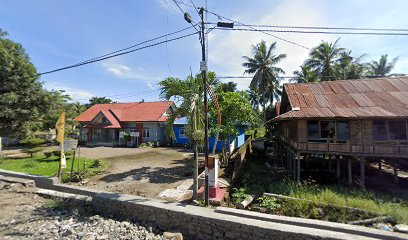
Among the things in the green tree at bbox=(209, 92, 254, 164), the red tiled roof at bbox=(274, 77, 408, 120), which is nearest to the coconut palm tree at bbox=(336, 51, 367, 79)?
the red tiled roof at bbox=(274, 77, 408, 120)

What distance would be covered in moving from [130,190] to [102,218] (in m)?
2.03

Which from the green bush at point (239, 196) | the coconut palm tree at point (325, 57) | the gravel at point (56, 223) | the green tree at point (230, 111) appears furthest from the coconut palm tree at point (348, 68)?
the gravel at point (56, 223)

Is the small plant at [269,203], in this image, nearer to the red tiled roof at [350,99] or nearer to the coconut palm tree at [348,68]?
the red tiled roof at [350,99]

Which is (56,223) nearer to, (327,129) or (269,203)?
(269,203)

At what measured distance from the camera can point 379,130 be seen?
11938mm

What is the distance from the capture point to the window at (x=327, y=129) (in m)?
12.3

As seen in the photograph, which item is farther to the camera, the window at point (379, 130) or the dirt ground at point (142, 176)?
the window at point (379, 130)

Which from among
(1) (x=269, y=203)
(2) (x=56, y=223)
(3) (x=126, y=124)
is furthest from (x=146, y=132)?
(1) (x=269, y=203)

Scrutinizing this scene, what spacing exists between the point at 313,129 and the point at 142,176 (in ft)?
36.1

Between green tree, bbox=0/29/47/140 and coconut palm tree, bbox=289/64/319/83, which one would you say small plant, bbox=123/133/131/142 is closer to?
green tree, bbox=0/29/47/140

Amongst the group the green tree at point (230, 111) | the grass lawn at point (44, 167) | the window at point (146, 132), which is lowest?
the grass lawn at point (44, 167)

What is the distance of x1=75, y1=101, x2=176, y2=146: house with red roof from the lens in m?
27.8

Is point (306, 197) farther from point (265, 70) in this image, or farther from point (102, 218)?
point (265, 70)

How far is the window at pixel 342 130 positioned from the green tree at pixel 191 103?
27.7ft
